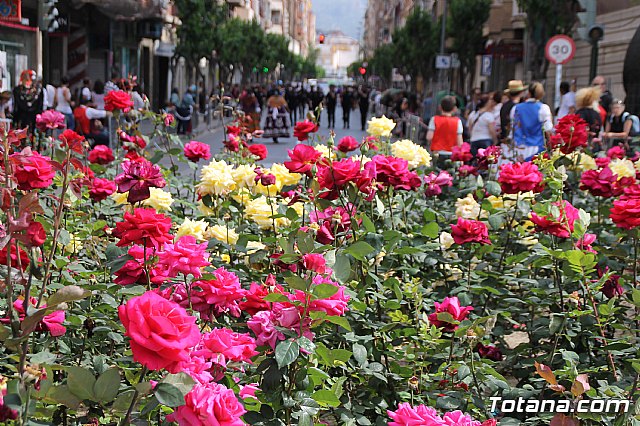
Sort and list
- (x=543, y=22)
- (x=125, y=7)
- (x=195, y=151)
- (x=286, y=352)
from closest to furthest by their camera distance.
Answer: (x=286, y=352) < (x=195, y=151) < (x=543, y=22) < (x=125, y=7)

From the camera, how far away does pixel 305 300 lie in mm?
2568

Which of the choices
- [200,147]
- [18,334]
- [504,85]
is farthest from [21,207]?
[504,85]

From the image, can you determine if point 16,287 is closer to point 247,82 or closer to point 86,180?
point 86,180

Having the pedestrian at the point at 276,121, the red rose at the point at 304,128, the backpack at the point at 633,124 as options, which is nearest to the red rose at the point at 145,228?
the red rose at the point at 304,128

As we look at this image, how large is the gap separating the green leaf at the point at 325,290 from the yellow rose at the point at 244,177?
2.85 metres

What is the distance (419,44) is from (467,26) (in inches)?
379

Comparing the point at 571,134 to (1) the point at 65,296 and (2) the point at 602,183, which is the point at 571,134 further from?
(1) the point at 65,296

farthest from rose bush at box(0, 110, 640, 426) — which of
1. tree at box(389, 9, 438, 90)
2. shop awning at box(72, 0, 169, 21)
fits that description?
tree at box(389, 9, 438, 90)

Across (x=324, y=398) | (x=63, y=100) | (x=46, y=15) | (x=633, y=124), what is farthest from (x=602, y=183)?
(x=63, y=100)

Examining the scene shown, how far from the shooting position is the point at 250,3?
102m

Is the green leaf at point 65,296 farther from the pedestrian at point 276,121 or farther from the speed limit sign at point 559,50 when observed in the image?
the pedestrian at point 276,121

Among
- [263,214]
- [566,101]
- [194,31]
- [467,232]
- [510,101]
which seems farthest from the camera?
[194,31]

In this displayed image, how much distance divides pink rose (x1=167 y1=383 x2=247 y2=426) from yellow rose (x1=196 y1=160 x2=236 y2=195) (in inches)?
131

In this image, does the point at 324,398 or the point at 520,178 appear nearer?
the point at 324,398
